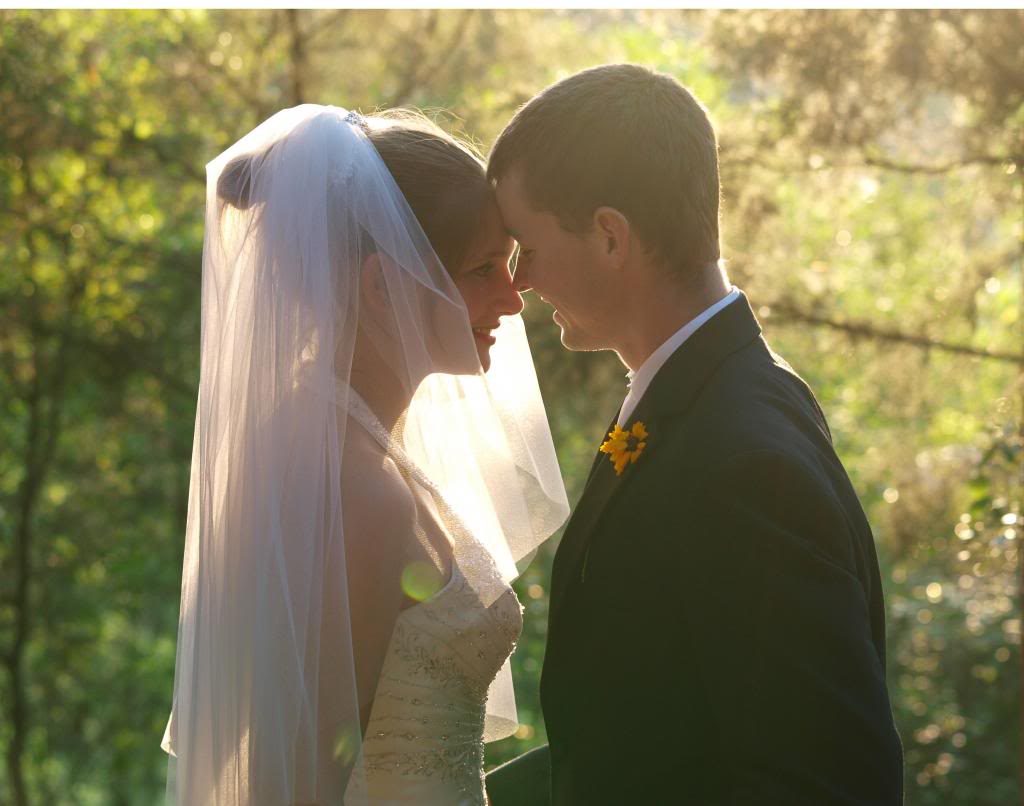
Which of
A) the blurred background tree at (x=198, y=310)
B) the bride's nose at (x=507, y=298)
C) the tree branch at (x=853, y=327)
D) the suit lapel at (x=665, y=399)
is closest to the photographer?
the suit lapel at (x=665, y=399)

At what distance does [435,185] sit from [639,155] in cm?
54

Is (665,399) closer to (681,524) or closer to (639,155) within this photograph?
(681,524)

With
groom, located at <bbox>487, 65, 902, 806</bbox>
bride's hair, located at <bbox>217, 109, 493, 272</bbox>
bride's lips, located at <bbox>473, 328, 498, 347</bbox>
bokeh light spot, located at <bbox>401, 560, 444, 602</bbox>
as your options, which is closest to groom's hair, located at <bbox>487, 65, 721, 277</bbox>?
groom, located at <bbox>487, 65, 902, 806</bbox>

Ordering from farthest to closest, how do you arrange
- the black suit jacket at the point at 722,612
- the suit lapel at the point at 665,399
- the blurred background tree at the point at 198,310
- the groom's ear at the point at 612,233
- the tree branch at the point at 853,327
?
the blurred background tree at the point at 198,310 < the tree branch at the point at 853,327 < the groom's ear at the point at 612,233 < the suit lapel at the point at 665,399 < the black suit jacket at the point at 722,612

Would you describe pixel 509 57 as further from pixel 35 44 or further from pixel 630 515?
pixel 630 515

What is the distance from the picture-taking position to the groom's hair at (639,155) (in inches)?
95.3

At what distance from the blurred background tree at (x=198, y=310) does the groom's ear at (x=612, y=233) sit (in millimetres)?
3774

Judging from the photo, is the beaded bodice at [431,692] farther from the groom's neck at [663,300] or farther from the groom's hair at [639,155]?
the groom's hair at [639,155]

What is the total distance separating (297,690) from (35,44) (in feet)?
23.7

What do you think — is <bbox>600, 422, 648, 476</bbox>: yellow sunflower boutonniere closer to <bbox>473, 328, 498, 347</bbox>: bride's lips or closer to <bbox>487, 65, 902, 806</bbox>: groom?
<bbox>487, 65, 902, 806</bbox>: groom

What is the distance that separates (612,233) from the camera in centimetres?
247

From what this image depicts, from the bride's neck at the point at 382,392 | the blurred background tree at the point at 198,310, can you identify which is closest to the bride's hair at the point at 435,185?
the bride's neck at the point at 382,392

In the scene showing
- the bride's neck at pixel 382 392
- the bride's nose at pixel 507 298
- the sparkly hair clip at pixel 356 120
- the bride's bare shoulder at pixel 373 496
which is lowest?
the bride's bare shoulder at pixel 373 496

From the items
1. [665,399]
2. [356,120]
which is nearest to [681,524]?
[665,399]
